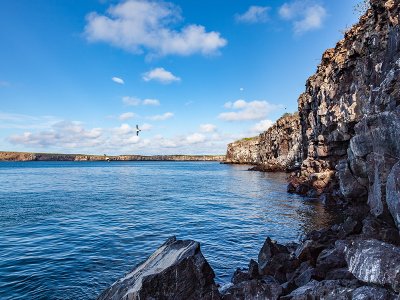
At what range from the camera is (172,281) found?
1200 centimetres

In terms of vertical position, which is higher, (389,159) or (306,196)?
(389,159)

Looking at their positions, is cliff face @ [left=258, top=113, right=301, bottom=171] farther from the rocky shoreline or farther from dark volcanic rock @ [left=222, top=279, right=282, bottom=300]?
dark volcanic rock @ [left=222, top=279, right=282, bottom=300]

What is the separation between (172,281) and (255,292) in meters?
3.24

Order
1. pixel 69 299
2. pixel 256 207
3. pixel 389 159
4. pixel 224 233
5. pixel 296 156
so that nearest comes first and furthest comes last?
pixel 69 299 < pixel 389 159 < pixel 224 233 < pixel 256 207 < pixel 296 156

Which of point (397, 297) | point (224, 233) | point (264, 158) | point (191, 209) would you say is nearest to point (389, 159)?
point (397, 297)

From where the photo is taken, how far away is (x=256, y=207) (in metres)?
42.1

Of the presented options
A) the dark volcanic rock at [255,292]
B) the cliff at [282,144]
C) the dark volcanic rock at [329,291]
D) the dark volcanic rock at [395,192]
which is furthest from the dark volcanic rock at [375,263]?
the cliff at [282,144]

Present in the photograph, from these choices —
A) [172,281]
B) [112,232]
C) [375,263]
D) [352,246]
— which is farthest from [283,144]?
[172,281]

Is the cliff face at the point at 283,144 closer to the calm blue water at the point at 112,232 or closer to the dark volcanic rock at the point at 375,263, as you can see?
the calm blue water at the point at 112,232

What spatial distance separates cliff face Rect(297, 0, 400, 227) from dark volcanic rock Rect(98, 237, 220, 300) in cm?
989

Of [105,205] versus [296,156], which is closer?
[105,205]

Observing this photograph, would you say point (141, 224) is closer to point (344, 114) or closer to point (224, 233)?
point (224, 233)

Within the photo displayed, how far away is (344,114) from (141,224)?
107 feet

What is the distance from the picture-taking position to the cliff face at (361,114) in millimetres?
19922
